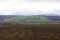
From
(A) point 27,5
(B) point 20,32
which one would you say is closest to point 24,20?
(B) point 20,32

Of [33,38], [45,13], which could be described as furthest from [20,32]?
[45,13]

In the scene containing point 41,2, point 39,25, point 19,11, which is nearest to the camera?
point 39,25

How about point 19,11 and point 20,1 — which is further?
point 20,1

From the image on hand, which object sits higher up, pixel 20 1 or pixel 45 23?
pixel 20 1

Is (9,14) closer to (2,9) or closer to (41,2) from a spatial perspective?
(2,9)

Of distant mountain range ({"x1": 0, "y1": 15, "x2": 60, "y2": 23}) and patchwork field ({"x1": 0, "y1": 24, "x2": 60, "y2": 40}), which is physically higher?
distant mountain range ({"x1": 0, "y1": 15, "x2": 60, "y2": 23})

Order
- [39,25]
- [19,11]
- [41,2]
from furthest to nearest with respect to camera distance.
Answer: [41,2] → [19,11] → [39,25]

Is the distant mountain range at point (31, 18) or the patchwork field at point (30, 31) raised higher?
the distant mountain range at point (31, 18)
